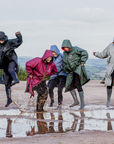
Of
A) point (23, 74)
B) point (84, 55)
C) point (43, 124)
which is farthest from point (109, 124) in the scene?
point (23, 74)

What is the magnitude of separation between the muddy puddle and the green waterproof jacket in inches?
33.7

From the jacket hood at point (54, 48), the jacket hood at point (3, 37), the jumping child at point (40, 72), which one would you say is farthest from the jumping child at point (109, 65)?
the jacket hood at point (3, 37)

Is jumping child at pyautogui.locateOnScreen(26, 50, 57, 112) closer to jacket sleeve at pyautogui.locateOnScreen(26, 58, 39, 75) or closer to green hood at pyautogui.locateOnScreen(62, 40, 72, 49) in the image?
jacket sleeve at pyautogui.locateOnScreen(26, 58, 39, 75)

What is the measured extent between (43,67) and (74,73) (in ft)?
3.62

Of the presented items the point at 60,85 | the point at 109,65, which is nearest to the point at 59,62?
the point at 60,85

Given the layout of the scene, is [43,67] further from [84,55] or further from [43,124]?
[43,124]

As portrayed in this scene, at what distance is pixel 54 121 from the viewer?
632cm

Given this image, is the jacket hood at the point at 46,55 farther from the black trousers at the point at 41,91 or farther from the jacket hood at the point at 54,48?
the jacket hood at the point at 54,48

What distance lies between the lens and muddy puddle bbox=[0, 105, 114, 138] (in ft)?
17.8

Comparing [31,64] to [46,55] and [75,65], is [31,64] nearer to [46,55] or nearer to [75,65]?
[46,55]

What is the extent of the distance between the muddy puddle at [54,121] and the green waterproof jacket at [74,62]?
0.86 metres

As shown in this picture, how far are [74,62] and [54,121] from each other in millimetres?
2141

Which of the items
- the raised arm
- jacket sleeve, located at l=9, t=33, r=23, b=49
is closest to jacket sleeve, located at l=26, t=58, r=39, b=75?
jacket sleeve, located at l=9, t=33, r=23, b=49

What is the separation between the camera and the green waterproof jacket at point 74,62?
790cm
